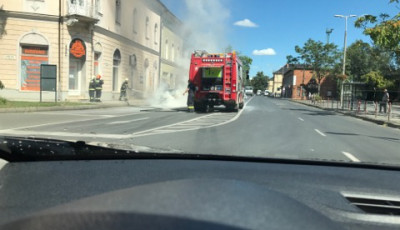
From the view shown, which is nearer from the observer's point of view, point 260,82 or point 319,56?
point 319,56

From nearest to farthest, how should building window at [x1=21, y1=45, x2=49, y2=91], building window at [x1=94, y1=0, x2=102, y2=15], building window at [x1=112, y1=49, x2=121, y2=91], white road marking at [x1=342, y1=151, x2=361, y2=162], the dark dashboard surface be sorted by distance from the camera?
the dark dashboard surface < white road marking at [x1=342, y1=151, x2=361, y2=162] < building window at [x1=21, y1=45, x2=49, y2=91] < building window at [x1=94, y1=0, x2=102, y2=15] < building window at [x1=112, y1=49, x2=121, y2=91]

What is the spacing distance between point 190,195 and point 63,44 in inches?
954

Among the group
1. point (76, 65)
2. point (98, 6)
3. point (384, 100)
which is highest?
point (98, 6)

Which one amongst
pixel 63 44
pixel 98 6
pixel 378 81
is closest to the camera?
pixel 63 44

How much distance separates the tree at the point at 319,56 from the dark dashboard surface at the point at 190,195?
191 feet

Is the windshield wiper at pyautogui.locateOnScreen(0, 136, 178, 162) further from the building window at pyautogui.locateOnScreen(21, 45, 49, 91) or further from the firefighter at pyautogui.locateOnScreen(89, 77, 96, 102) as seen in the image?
the firefighter at pyautogui.locateOnScreen(89, 77, 96, 102)

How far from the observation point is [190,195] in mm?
1278

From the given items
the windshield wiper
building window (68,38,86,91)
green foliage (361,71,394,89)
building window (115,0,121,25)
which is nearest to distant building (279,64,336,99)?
green foliage (361,71,394,89)

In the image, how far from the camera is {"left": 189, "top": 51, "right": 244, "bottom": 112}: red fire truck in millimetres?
19734

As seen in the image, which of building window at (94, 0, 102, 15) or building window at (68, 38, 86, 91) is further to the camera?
building window at (94, 0, 102, 15)

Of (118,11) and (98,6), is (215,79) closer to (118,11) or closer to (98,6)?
(98,6)

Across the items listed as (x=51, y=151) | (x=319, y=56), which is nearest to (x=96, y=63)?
(x=51, y=151)

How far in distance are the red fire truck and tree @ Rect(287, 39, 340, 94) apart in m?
41.0

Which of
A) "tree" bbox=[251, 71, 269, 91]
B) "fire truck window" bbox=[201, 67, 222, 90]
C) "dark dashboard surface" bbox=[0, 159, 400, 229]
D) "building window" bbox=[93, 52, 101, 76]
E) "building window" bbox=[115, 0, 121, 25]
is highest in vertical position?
"building window" bbox=[115, 0, 121, 25]
